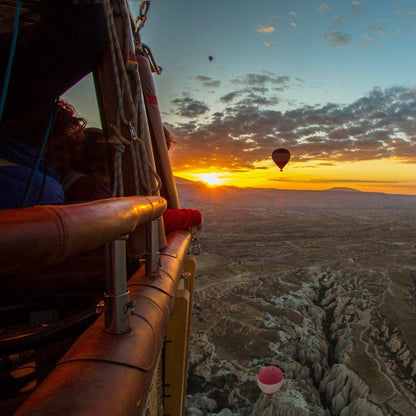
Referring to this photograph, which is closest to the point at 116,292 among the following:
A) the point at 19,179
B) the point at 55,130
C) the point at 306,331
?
the point at 19,179

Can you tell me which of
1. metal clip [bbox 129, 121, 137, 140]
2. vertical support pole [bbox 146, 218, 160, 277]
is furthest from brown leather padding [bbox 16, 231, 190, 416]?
metal clip [bbox 129, 121, 137, 140]

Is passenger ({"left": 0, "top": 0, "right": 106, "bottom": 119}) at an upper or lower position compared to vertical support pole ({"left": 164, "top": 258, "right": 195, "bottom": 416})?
upper

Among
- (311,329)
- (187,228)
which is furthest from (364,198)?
(187,228)

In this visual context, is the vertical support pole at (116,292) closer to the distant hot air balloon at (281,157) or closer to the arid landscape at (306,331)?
the arid landscape at (306,331)

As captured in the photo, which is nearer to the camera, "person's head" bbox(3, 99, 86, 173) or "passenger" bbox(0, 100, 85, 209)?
"passenger" bbox(0, 100, 85, 209)

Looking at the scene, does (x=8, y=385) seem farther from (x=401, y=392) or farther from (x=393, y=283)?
(x=393, y=283)

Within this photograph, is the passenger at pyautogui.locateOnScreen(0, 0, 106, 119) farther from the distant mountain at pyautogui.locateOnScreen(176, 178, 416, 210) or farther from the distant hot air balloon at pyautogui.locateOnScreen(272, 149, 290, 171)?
the distant mountain at pyautogui.locateOnScreen(176, 178, 416, 210)

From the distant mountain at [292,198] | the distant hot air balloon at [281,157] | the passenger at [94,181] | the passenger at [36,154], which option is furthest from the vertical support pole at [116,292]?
the distant mountain at [292,198]
